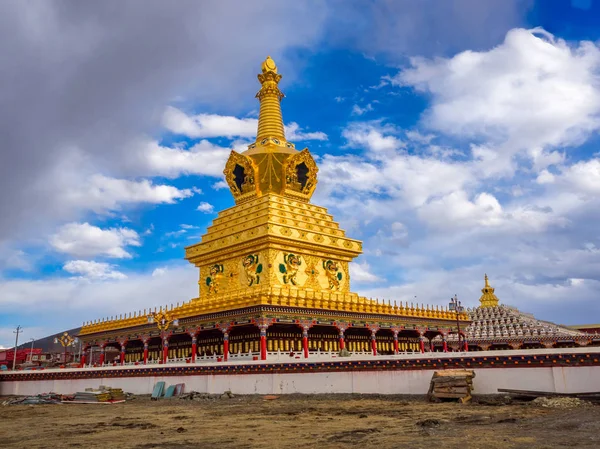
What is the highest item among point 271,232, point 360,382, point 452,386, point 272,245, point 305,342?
point 271,232

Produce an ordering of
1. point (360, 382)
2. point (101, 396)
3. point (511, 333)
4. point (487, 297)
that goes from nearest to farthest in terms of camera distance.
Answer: point (360, 382) → point (101, 396) → point (511, 333) → point (487, 297)

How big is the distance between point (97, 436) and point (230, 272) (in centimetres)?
2886

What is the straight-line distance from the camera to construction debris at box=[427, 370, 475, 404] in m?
19.7

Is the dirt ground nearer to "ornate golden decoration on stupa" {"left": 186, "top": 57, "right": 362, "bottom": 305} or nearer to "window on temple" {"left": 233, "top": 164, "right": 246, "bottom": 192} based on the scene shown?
"ornate golden decoration on stupa" {"left": 186, "top": 57, "right": 362, "bottom": 305}

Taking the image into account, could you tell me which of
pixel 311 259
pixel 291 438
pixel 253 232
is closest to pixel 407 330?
pixel 311 259

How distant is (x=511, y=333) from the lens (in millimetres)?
52750

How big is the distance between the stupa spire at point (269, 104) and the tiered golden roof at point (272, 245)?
95 mm

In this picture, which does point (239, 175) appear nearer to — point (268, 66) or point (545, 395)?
point (268, 66)

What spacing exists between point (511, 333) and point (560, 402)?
37.4m

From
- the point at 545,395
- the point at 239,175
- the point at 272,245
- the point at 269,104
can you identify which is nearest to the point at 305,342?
the point at 272,245

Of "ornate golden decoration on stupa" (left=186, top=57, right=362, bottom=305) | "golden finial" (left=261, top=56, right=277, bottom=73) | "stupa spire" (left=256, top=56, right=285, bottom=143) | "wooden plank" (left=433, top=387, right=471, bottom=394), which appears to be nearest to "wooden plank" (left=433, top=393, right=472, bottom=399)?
"wooden plank" (left=433, top=387, right=471, bottom=394)

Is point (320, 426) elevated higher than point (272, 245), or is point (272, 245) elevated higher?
point (272, 245)

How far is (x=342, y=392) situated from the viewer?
79.1ft

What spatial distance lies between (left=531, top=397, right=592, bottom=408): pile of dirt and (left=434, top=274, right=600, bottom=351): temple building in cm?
3551
